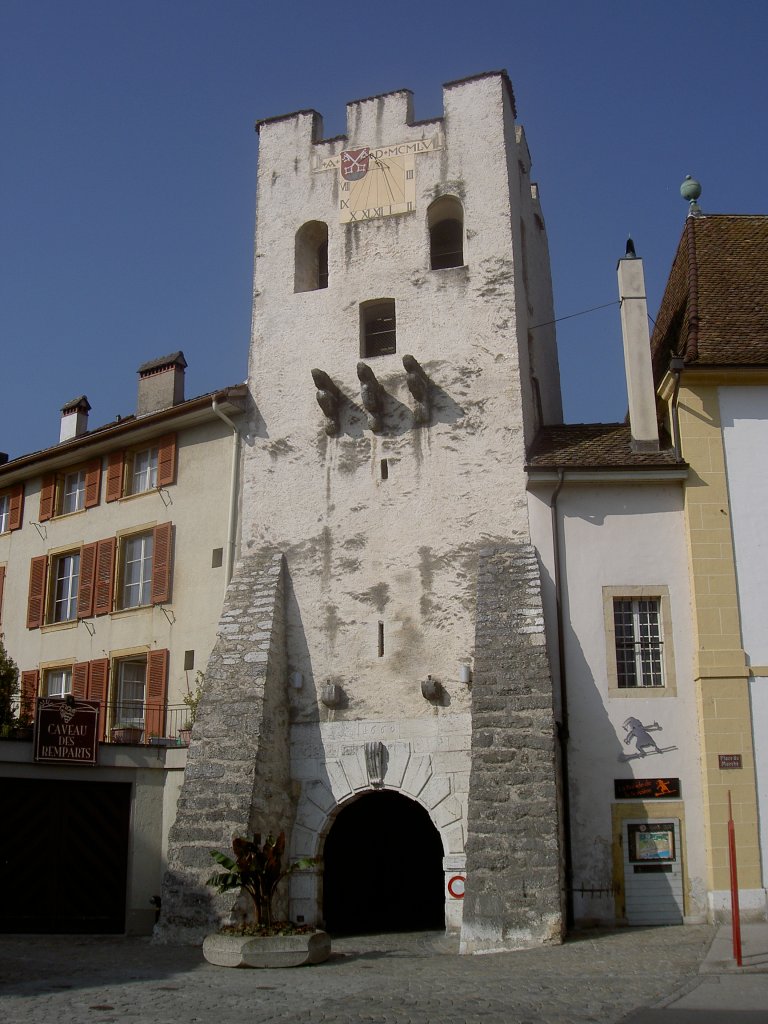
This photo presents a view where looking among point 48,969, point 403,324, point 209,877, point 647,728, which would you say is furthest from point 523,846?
point 403,324

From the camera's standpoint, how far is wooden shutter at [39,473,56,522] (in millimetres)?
23109

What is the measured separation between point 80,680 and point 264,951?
966 centimetres

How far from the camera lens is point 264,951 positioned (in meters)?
12.7

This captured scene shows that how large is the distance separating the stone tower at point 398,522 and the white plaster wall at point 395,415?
0.04m

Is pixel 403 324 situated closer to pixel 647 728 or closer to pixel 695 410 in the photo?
pixel 695 410

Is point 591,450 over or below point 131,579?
over

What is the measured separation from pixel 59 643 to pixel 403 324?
9271mm

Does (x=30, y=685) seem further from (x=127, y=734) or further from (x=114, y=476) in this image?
(x=114, y=476)

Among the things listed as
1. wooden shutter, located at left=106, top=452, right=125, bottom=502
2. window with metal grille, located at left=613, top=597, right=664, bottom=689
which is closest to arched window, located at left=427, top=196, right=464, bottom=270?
wooden shutter, located at left=106, top=452, right=125, bottom=502

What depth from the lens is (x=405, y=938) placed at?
16.0 meters

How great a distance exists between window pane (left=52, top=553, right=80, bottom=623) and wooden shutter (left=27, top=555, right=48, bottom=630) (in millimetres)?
231

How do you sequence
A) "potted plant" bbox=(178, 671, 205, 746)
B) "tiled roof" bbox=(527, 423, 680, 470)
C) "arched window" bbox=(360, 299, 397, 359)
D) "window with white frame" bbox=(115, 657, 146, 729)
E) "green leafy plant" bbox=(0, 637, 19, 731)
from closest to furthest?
"tiled roof" bbox=(527, 423, 680, 470), "potted plant" bbox=(178, 671, 205, 746), "green leafy plant" bbox=(0, 637, 19, 731), "arched window" bbox=(360, 299, 397, 359), "window with white frame" bbox=(115, 657, 146, 729)

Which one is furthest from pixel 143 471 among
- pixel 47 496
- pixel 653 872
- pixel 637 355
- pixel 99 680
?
pixel 653 872

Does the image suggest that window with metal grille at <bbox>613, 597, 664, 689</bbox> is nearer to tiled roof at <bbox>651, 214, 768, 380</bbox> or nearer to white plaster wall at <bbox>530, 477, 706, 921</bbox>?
white plaster wall at <bbox>530, 477, 706, 921</bbox>
